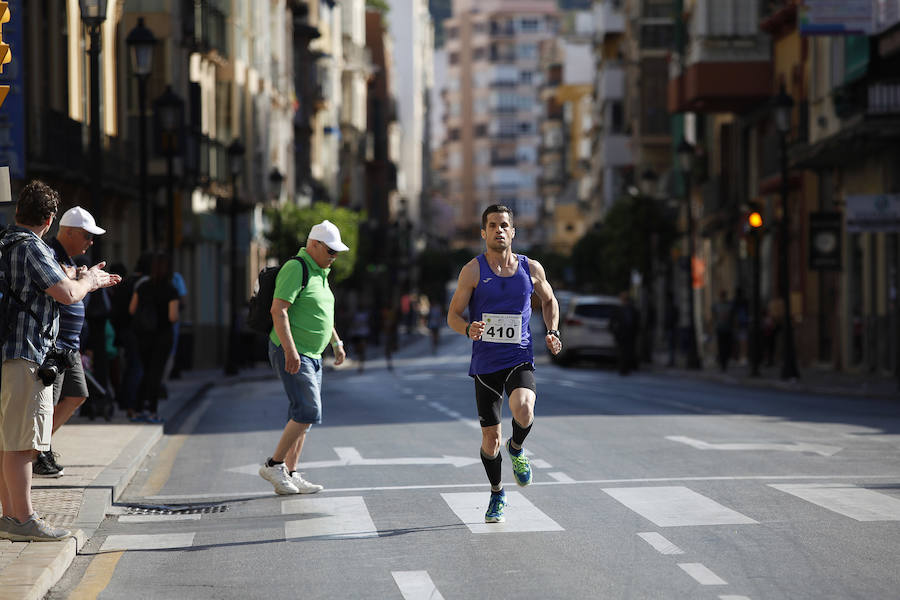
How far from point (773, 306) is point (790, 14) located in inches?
287

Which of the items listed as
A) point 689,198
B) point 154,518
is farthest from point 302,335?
point 689,198

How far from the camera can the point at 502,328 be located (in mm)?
10891

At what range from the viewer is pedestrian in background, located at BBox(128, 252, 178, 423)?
19.4m

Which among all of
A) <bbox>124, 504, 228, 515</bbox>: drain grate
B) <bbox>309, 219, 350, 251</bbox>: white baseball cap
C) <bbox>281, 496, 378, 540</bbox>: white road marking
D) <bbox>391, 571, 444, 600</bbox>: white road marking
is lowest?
<bbox>124, 504, 228, 515</bbox>: drain grate

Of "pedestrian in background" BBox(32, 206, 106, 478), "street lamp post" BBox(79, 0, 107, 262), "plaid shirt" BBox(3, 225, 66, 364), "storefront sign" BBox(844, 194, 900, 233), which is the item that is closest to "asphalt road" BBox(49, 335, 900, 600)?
"pedestrian in background" BBox(32, 206, 106, 478)

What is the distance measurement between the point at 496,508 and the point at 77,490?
3.29m

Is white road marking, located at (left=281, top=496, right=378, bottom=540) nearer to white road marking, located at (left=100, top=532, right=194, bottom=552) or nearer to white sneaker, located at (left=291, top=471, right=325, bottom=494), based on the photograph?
white sneaker, located at (left=291, top=471, right=325, bottom=494)

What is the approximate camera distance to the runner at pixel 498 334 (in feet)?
35.6

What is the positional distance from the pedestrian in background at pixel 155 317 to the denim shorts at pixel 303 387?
22.7 feet

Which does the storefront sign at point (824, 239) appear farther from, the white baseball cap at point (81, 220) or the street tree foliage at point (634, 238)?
the white baseball cap at point (81, 220)

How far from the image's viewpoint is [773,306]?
138 feet

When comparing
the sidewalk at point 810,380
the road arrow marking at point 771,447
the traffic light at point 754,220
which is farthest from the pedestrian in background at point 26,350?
the traffic light at point 754,220

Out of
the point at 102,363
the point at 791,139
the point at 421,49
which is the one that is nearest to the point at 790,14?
the point at 791,139

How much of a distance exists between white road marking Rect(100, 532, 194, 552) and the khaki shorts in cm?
83
